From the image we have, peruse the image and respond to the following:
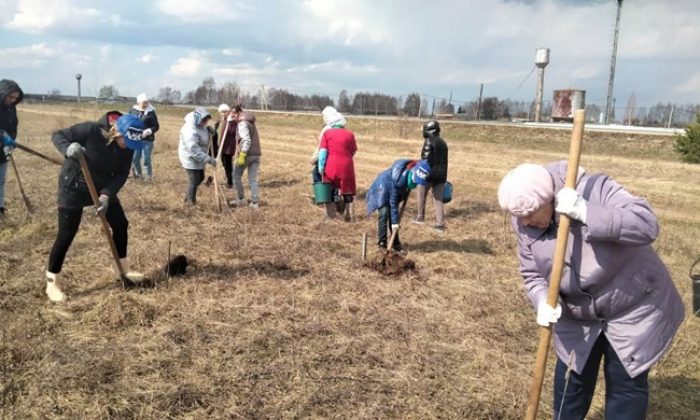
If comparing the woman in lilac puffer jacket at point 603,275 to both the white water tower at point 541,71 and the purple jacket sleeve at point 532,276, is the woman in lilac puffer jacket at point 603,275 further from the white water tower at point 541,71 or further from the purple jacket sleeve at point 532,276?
the white water tower at point 541,71

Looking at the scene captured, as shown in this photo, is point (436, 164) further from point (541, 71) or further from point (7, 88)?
point (541, 71)

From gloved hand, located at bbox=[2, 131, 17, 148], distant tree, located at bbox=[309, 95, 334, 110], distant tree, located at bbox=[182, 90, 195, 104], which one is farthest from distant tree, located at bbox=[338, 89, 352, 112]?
gloved hand, located at bbox=[2, 131, 17, 148]

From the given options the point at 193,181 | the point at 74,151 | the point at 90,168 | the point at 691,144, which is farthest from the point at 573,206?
the point at 691,144

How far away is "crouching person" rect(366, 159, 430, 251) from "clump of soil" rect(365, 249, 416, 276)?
0.34 m

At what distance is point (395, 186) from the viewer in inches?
220

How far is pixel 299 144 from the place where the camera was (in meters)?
20.2

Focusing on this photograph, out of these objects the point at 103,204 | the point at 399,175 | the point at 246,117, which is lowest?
the point at 103,204

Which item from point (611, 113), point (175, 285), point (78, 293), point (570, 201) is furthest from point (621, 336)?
point (611, 113)

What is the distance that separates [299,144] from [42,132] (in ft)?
34.4

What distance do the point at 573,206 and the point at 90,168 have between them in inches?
145

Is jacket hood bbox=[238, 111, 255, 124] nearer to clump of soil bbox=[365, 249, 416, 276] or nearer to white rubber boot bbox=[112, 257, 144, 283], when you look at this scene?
clump of soil bbox=[365, 249, 416, 276]

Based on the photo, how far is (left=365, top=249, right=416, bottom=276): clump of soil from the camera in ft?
→ 17.7

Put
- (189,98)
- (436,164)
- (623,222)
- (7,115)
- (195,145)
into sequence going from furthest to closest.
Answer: (189,98) < (195,145) < (436,164) < (7,115) < (623,222)

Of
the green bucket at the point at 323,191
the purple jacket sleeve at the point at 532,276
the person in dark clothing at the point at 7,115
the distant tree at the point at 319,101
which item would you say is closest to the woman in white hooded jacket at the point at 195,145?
the green bucket at the point at 323,191
